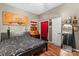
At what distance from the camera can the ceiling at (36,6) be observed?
166 centimetres

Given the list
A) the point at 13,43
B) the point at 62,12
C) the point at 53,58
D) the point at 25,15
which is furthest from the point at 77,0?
the point at 13,43

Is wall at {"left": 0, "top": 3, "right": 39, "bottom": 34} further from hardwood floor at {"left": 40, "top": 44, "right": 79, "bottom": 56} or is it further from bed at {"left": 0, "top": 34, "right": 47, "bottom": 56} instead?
hardwood floor at {"left": 40, "top": 44, "right": 79, "bottom": 56}

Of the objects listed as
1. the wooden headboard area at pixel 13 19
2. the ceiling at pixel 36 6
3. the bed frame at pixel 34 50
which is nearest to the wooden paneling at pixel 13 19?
the wooden headboard area at pixel 13 19

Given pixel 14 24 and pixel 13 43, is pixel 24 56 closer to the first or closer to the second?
pixel 13 43

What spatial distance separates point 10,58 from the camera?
5.49 feet

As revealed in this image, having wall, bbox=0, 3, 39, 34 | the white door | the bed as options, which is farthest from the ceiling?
the bed

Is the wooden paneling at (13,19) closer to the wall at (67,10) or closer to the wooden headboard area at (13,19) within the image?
the wooden headboard area at (13,19)

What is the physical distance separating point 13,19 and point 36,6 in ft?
1.47

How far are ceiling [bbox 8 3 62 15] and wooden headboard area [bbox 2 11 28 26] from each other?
0.51 ft

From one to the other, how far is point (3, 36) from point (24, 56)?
0.48 metres

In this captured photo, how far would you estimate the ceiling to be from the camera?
166cm

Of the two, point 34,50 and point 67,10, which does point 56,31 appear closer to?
point 67,10

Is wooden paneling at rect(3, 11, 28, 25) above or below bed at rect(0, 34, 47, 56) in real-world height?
above

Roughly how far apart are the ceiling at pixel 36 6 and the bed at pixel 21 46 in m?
0.45
